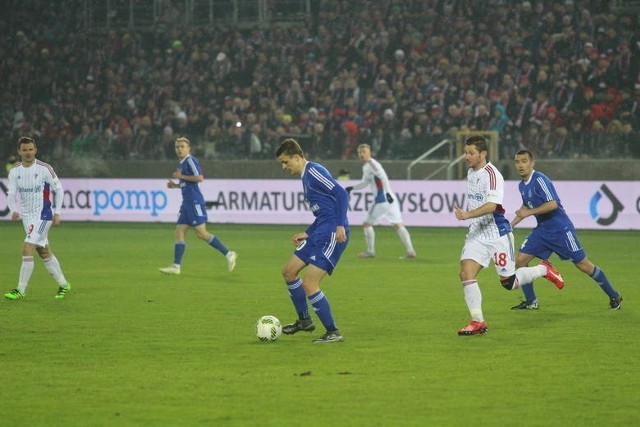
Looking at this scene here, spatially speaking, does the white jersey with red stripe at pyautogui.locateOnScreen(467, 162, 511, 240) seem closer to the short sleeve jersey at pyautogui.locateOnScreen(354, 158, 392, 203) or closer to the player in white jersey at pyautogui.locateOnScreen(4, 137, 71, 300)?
the player in white jersey at pyautogui.locateOnScreen(4, 137, 71, 300)

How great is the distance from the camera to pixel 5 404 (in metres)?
7.68

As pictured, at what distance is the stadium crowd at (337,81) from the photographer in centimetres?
2956

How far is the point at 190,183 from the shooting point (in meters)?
17.9

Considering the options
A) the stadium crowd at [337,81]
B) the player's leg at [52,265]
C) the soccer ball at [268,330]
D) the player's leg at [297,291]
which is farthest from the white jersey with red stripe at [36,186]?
the stadium crowd at [337,81]

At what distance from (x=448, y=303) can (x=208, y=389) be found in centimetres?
605

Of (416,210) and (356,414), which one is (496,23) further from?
(356,414)

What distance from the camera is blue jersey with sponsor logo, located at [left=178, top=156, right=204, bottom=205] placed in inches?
698

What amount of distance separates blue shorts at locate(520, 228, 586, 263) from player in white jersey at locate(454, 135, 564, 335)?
1.86m

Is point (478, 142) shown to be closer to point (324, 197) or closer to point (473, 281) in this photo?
point (473, 281)

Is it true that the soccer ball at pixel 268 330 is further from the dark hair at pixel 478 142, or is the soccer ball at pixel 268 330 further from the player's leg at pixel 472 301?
the dark hair at pixel 478 142

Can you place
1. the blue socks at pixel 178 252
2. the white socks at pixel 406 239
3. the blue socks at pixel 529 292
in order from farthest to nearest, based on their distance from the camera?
the white socks at pixel 406 239 → the blue socks at pixel 178 252 → the blue socks at pixel 529 292

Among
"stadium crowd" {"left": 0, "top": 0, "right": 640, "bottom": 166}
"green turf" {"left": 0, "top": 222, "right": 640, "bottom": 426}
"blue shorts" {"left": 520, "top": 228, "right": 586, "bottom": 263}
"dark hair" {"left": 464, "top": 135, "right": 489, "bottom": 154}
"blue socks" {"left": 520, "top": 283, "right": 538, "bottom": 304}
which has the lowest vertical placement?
"green turf" {"left": 0, "top": 222, "right": 640, "bottom": 426}

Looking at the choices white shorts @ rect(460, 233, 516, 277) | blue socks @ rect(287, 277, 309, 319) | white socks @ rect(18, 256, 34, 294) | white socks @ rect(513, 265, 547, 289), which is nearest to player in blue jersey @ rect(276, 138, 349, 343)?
blue socks @ rect(287, 277, 309, 319)

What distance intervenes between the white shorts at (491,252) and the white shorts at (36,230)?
236 inches
